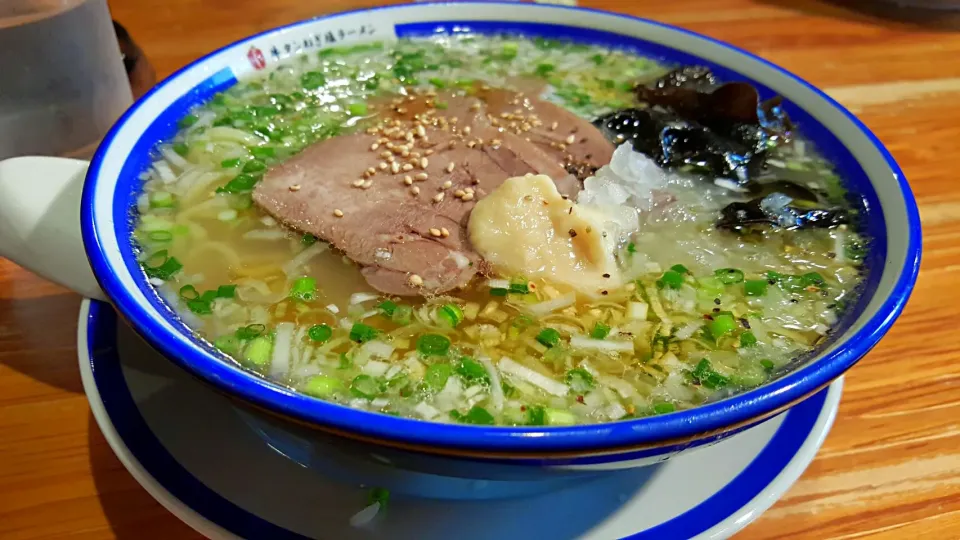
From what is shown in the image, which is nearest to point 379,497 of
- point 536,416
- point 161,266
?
point 536,416

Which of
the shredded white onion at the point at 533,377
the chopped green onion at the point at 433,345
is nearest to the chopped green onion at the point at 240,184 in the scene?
the chopped green onion at the point at 433,345

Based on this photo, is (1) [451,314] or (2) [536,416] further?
(1) [451,314]

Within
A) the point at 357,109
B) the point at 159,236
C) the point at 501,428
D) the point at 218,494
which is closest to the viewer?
the point at 501,428

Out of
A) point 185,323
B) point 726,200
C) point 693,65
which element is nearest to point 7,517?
point 185,323

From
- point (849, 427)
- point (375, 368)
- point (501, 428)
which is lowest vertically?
point (849, 427)

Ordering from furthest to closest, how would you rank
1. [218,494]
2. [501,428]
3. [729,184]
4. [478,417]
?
[729,184] → [218,494] → [478,417] → [501,428]

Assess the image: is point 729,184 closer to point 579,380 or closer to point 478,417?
point 579,380

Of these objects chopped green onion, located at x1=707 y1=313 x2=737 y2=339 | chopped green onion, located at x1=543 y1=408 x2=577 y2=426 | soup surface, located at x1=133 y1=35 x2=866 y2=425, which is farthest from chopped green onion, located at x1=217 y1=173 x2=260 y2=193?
chopped green onion, located at x1=707 y1=313 x2=737 y2=339
